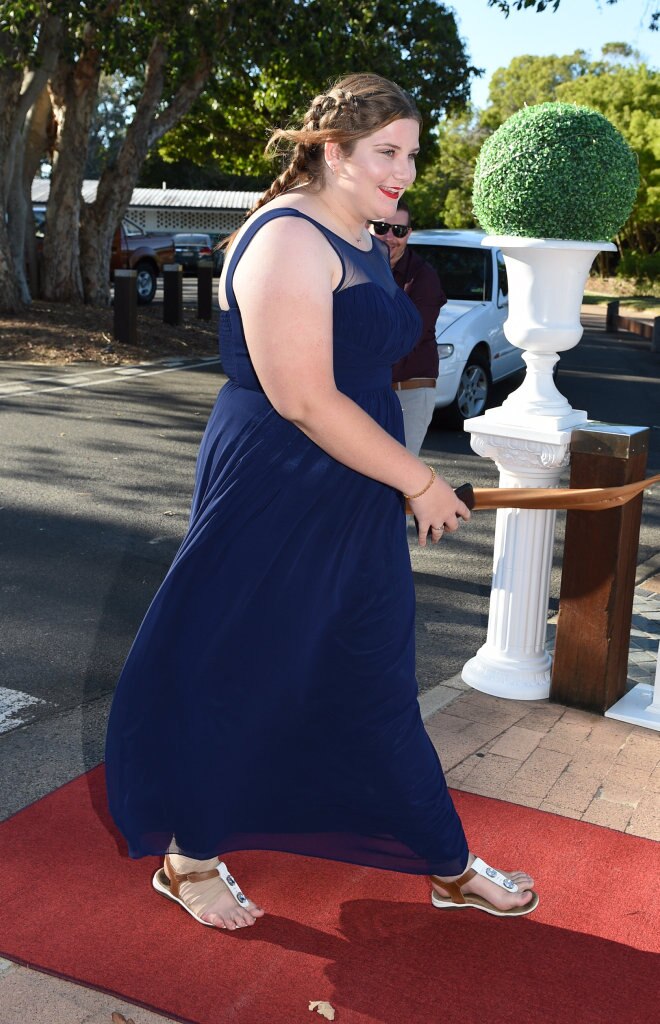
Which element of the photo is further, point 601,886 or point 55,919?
point 601,886

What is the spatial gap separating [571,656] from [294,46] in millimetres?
15565

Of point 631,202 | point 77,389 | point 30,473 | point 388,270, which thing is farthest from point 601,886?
point 77,389

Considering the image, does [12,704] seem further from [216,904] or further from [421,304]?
[421,304]

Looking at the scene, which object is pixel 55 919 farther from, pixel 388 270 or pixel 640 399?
pixel 640 399

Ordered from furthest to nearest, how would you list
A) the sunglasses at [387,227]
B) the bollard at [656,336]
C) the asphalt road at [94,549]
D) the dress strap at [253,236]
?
1. the bollard at [656,336]
2. the asphalt road at [94,549]
3. the sunglasses at [387,227]
4. the dress strap at [253,236]

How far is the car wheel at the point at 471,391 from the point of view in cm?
1064

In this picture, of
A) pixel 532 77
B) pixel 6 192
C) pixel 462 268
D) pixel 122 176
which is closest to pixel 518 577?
pixel 462 268

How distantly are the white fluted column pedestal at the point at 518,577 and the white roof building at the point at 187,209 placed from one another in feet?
177

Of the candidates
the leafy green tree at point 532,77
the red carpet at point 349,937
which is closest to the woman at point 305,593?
the red carpet at point 349,937

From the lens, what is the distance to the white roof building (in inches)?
2229

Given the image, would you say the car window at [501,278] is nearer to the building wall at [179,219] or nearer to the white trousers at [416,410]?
the white trousers at [416,410]

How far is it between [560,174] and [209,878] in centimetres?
259

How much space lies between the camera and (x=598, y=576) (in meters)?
4.08

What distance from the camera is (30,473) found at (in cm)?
816
